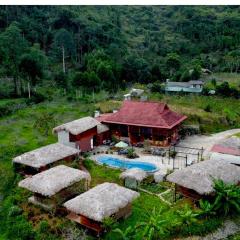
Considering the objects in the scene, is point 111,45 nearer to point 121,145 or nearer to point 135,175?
point 121,145

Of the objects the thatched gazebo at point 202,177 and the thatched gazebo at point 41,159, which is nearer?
the thatched gazebo at point 202,177

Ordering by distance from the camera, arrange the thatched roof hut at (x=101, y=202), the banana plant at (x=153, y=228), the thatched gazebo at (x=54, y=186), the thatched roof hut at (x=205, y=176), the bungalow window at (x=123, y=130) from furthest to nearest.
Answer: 1. the bungalow window at (x=123, y=130)
2. the thatched gazebo at (x=54, y=186)
3. the thatched roof hut at (x=205, y=176)
4. the thatched roof hut at (x=101, y=202)
5. the banana plant at (x=153, y=228)

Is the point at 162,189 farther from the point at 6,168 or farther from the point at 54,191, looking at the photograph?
the point at 6,168

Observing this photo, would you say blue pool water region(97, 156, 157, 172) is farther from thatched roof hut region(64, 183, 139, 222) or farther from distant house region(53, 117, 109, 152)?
thatched roof hut region(64, 183, 139, 222)

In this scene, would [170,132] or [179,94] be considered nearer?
[170,132]

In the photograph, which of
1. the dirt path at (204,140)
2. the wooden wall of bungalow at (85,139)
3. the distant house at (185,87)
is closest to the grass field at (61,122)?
the dirt path at (204,140)

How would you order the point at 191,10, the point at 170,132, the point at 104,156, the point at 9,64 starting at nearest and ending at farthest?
the point at 104,156 < the point at 170,132 < the point at 9,64 < the point at 191,10

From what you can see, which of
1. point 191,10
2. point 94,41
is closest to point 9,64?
point 94,41

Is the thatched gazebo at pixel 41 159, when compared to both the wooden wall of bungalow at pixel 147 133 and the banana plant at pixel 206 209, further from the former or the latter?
the banana plant at pixel 206 209
